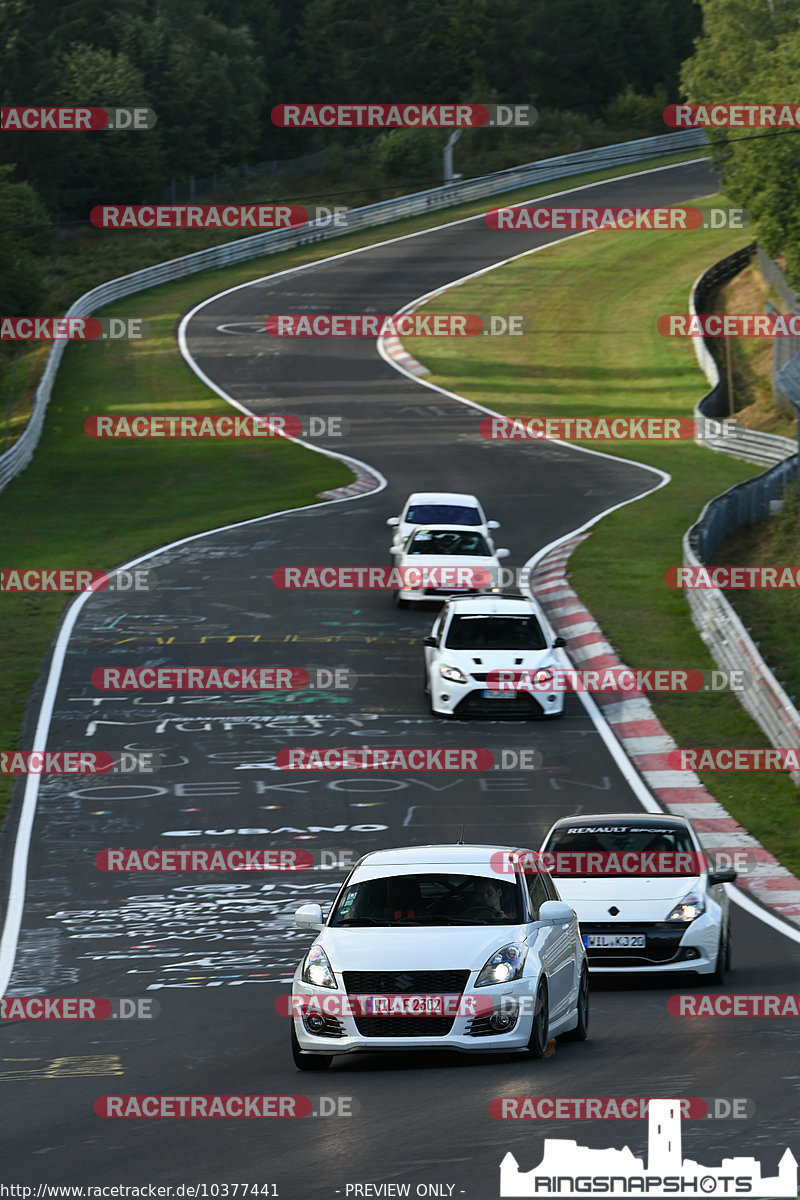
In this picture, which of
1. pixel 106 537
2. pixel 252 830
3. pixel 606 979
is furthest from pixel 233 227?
pixel 606 979

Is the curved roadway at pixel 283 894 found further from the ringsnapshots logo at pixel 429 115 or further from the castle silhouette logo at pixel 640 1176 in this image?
the ringsnapshots logo at pixel 429 115

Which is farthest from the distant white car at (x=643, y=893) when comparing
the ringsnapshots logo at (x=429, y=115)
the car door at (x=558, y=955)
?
the ringsnapshots logo at (x=429, y=115)

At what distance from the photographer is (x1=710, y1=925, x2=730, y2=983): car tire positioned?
13656 millimetres

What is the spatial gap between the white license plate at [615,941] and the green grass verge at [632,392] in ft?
18.1

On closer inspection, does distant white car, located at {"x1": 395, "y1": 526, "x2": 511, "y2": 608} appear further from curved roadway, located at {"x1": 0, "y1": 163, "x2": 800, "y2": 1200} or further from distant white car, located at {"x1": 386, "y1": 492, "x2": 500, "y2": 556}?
distant white car, located at {"x1": 386, "y1": 492, "x2": 500, "y2": 556}

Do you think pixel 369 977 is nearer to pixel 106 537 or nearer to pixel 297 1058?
pixel 297 1058

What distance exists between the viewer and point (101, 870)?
1825 centimetres

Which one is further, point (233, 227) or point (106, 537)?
point (233, 227)

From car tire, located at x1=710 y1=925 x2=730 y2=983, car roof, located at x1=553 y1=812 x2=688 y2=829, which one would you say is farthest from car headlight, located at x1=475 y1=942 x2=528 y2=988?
car roof, located at x1=553 y1=812 x2=688 y2=829

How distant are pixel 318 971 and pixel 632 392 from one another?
148 ft

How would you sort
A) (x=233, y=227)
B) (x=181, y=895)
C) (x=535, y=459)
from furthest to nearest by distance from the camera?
(x=233, y=227) < (x=535, y=459) < (x=181, y=895)

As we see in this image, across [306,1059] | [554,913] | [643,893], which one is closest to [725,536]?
[643,893]

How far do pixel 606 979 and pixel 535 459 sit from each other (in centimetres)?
3209

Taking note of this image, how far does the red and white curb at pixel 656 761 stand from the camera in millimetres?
18203
